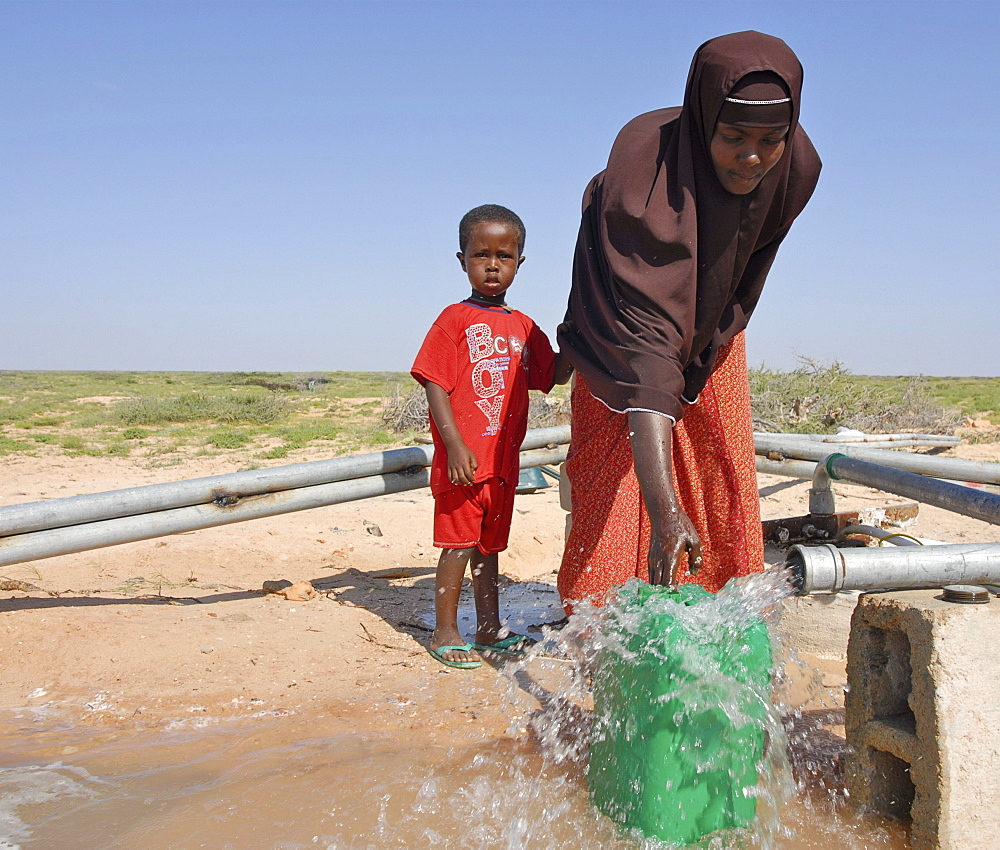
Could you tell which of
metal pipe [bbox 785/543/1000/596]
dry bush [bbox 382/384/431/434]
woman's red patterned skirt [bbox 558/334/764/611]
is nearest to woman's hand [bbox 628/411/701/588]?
metal pipe [bbox 785/543/1000/596]

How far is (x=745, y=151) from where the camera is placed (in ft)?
6.88

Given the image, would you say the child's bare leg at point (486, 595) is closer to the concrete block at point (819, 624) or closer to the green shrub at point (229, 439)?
the concrete block at point (819, 624)

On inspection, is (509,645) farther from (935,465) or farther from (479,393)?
(935,465)

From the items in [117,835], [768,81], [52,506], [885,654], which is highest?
[768,81]

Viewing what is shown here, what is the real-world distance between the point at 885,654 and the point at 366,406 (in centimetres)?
1938

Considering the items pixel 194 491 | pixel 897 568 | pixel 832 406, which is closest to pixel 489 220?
pixel 194 491

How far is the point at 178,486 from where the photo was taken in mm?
3131

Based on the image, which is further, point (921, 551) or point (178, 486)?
point (178, 486)

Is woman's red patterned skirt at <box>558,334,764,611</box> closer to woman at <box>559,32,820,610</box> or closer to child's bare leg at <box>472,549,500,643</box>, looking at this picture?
woman at <box>559,32,820,610</box>

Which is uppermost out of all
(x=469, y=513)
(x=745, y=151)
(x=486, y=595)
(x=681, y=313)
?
(x=745, y=151)

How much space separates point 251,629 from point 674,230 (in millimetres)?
2268

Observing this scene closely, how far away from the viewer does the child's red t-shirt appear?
315 cm

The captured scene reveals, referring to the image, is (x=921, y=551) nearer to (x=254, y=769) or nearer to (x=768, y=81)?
(x=768, y=81)

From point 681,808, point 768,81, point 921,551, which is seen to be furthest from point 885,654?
point 768,81
